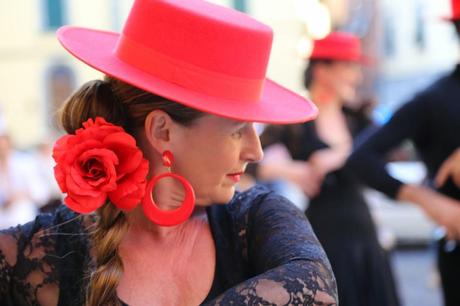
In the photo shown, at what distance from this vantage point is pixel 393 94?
77.2ft

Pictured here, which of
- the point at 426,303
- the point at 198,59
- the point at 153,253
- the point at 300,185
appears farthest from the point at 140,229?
the point at 426,303

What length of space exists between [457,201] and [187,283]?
1.63 m

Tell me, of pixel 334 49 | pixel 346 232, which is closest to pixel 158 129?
pixel 346 232

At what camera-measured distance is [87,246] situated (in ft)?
6.22

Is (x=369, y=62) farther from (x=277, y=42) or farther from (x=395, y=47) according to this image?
(x=395, y=47)

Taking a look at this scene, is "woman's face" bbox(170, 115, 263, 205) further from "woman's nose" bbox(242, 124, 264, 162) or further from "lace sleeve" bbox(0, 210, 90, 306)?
"lace sleeve" bbox(0, 210, 90, 306)

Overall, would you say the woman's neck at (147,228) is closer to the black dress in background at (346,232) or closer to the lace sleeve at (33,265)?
the lace sleeve at (33,265)

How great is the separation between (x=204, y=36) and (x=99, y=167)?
1.06ft

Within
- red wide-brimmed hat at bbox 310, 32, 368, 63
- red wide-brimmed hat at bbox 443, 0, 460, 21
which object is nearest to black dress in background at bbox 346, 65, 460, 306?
red wide-brimmed hat at bbox 443, 0, 460, 21

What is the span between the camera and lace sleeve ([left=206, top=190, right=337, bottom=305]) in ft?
5.22

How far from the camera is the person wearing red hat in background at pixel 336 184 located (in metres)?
4.15

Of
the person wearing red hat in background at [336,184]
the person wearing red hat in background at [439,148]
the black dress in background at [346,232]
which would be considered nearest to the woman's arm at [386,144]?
the person wearing red hat in background at [439,148]

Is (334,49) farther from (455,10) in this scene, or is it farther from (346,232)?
(455,10)

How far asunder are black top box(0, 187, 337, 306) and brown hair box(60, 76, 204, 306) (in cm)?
6
